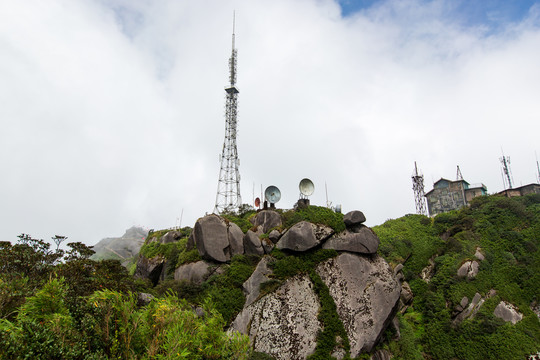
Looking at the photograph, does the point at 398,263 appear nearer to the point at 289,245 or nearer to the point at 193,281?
the point at 289,245

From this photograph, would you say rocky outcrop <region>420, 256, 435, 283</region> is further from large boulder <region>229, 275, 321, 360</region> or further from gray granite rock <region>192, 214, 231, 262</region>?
gray granite rock <region>192, 214, 231, 262</region>

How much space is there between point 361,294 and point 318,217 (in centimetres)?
783

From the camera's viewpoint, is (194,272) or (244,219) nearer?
(194,272)

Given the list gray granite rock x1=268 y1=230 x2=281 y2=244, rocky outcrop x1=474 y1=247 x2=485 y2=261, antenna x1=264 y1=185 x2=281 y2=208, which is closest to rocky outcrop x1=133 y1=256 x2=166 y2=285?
gray granite rock x1=268 y1=230 x2=281 y2=244

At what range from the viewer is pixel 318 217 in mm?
31625

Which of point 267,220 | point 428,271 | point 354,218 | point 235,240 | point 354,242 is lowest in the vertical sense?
point 428,271

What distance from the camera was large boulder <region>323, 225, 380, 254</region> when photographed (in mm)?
30375

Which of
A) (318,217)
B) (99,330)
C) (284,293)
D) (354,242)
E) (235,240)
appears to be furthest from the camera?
(235,240)

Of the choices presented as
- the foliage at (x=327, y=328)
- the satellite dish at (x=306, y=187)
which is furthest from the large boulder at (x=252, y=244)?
the satellite dish at (x=306, y=187)

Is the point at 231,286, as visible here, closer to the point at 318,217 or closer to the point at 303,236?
the point at 303,236

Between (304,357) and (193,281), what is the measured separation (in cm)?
1194

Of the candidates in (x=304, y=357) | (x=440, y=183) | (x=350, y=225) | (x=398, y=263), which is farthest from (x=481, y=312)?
(x=440, y=183)

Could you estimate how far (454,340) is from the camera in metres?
33.7

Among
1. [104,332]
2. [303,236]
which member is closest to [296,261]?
[303,236]
